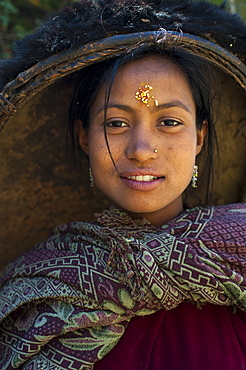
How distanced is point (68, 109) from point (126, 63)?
1.65 ft

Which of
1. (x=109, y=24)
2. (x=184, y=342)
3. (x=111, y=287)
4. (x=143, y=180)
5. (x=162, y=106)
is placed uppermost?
(x=109, y=24)

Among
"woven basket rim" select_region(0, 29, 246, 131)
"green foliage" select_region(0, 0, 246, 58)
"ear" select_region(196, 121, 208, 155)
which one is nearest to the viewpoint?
"woven basket rim" select_region(0, 29, 246, 131)

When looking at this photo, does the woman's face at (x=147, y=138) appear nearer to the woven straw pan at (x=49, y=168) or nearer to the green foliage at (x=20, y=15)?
the woven straw pan at (x=49, y=168)

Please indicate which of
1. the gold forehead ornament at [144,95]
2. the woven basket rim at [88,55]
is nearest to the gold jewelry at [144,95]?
the gold forehead ornament at [144,95]

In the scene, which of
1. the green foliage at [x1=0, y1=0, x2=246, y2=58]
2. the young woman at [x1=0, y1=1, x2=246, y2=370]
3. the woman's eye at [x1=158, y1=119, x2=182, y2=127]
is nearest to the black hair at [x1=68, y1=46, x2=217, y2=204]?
the young woman at [x1=0, y1=1, x2=246, y2=370]

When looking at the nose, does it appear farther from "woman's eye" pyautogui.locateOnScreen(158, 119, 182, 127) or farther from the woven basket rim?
the woven basket rim

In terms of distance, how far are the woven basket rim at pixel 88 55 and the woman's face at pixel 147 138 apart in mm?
114

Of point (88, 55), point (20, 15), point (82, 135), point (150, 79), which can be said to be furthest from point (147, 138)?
point (20, 15)

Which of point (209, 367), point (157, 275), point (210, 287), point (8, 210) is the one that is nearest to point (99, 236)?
point (157, 275)

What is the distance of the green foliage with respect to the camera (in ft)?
7.72

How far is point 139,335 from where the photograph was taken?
1.29 meters

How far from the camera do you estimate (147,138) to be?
1.31m

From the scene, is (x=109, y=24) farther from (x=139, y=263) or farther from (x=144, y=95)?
(x=139, y=263)

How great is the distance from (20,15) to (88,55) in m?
1.49
